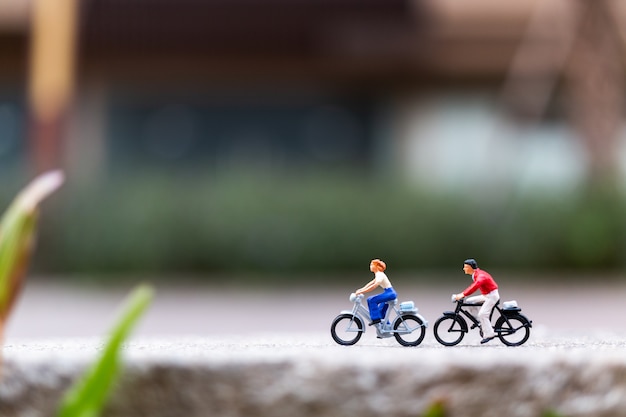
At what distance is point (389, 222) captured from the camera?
33.1 feet

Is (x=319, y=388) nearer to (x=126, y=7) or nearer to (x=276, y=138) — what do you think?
(x=126, y=7)

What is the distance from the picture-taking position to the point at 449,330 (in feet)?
4.61

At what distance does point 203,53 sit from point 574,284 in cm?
886

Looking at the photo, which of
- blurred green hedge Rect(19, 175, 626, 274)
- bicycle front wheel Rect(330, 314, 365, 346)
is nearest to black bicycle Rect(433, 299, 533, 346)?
bicycle front wheel Rect(330, 314, 365, 346)

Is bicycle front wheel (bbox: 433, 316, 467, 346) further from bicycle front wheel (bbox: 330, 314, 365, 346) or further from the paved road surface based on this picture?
the paved road surface

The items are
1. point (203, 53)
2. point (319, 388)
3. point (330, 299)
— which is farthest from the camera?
A: point (203, 53)

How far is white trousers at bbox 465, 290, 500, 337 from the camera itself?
4.45 ft

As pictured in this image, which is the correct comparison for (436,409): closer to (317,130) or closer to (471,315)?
(471,315)

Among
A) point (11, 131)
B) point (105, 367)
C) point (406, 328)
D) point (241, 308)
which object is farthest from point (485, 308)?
point (11, 131)

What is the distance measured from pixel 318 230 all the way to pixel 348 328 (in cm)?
868

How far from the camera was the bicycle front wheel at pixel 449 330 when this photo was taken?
138 cm

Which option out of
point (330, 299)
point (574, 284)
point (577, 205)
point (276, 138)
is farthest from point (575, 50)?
point (276, 138)

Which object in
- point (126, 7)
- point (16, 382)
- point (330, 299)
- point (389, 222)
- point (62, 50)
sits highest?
point (126, 7)

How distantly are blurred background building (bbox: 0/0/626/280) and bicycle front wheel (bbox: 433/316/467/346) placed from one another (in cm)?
854
